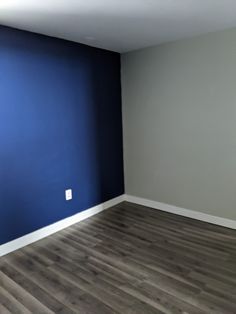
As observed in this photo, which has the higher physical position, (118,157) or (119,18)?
(119,18)

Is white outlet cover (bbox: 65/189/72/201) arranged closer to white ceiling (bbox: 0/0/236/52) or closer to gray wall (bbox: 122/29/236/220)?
gray wall (bbox: 122/29/236/220)

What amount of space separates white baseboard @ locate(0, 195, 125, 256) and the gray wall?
0.54 meters

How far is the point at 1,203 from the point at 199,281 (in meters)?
1.91

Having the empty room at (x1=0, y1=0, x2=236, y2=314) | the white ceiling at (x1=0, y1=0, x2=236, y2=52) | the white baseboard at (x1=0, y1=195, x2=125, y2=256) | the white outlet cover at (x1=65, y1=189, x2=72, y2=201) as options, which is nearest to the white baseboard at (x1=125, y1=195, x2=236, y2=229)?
the empty room at (x1=0, y1=0, x2=236, y2=314)

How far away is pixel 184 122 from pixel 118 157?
3.63 feet

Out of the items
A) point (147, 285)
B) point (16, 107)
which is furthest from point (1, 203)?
point (147, 285)

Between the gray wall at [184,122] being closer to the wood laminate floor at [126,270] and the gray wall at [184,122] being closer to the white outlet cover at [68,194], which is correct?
the wood laminate floor at [126,270]

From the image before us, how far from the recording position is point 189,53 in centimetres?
313

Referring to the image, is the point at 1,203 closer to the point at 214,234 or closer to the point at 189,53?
the point at 214,234

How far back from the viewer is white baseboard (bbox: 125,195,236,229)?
10.2ft

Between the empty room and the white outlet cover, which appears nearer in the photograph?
the empty room

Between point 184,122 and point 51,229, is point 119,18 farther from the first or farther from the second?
point 51,229

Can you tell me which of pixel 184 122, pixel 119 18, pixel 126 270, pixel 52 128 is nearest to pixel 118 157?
pixel 184 122

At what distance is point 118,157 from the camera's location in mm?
3920
